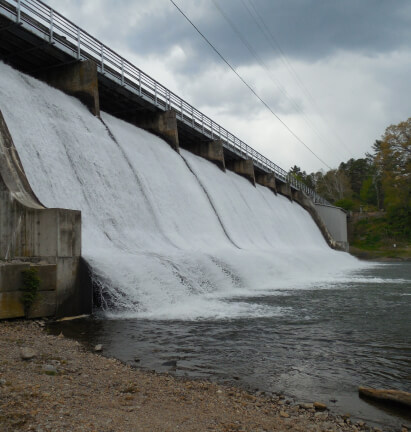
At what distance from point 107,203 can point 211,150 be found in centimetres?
1590

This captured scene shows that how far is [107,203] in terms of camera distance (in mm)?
12281

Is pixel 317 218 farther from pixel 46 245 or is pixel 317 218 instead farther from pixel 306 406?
pixel 306 406

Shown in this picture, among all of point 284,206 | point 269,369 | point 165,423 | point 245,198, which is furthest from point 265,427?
point 284,206

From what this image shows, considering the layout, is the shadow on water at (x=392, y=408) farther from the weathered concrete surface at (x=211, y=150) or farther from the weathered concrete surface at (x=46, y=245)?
the weathered concrete surface at (x=211, y=150)

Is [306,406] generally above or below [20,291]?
below

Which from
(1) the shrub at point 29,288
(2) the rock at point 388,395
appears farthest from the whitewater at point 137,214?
(2) the rock at point 388,395

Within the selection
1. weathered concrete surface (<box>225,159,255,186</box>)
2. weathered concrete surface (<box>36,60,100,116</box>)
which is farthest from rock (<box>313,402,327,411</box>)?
weathered concrete surface (<box>225,159,255,186</box>)

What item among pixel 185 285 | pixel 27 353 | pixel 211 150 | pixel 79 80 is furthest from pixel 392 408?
pixel 211 150

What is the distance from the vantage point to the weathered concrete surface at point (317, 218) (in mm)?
41472

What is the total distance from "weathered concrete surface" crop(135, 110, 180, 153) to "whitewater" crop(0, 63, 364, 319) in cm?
76

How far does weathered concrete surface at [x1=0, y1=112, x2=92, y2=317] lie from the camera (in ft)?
25.6

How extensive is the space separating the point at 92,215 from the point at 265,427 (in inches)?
346

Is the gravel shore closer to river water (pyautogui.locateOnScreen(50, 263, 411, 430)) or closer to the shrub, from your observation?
river water (pyautogui.locateOnScreen(50, 263, 411, 430))

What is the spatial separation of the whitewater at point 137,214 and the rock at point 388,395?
417cm
